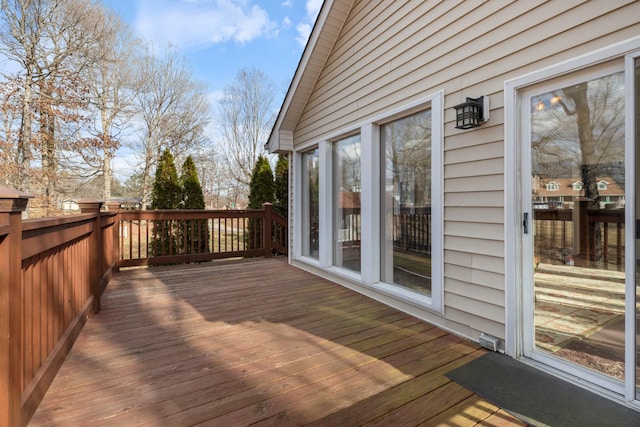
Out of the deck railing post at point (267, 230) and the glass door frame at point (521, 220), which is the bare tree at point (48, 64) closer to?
the deck railing post at point (267, 230)

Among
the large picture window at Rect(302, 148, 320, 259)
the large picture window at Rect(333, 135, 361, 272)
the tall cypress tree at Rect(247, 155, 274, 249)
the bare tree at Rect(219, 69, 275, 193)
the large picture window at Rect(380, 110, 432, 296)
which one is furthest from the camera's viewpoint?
the bare tree at Rect(219, 69, 275, 193)

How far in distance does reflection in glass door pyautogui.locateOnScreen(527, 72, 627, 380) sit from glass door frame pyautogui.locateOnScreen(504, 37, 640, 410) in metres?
0.06

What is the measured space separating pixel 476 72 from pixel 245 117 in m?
13.7

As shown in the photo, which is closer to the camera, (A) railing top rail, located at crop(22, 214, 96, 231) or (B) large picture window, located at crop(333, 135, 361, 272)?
(A) railing top rail, located at crop(22, 214, 96, 231)

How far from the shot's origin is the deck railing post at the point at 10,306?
1195 mm

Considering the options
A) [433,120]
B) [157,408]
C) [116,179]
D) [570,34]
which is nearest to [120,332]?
[157,408]

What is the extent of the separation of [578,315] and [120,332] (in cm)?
346

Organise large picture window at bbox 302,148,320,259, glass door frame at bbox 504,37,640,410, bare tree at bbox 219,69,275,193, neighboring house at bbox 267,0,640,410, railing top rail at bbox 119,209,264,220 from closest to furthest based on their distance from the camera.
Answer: glass door frame at bbox 504,37,640,410, neighboring house at bbox 267,0,640,410, large picture window at bbox 302,148,320,259, railing top rail at bbox 119,209,264,220, bare tree at bbox 219,69,275,193

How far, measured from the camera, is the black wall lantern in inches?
90.8

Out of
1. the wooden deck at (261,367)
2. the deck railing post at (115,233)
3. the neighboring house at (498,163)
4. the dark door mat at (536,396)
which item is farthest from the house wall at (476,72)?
the deck railing post at (115,233)

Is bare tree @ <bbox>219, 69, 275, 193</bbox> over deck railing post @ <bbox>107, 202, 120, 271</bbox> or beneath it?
over

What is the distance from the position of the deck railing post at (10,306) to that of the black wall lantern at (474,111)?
268 cm

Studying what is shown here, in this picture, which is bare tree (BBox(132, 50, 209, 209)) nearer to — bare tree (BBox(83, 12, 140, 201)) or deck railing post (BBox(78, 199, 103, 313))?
bare tree (BBox(83, 12, 140, 201))

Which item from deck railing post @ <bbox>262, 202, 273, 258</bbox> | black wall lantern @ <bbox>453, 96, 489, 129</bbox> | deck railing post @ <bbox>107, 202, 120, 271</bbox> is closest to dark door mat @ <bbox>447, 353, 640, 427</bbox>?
black wall lantern @ <bbox>453, 96, 489, 129</bbox>
